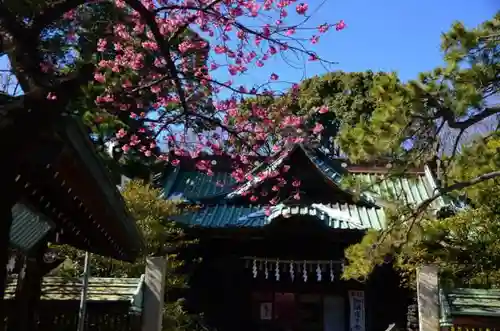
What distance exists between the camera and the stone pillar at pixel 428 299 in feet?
24.6

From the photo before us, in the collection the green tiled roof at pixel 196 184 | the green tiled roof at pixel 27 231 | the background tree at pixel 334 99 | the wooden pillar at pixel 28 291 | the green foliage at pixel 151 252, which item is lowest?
the wooden pillar at pixel 28 291

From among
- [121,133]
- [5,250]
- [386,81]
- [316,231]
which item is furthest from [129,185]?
[5,250]

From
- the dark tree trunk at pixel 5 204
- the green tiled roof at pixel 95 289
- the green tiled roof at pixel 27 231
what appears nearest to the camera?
the dark tree trunk at pixel 5 204

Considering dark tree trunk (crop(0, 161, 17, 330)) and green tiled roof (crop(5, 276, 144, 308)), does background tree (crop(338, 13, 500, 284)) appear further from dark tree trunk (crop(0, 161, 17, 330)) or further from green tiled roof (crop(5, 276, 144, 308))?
dark tree trunk (crop(0, 161, 17, 330))

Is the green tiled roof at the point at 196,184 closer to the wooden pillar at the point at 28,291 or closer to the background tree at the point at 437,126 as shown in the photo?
the background tree at the point at 437,126

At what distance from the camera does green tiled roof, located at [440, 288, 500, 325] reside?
284 inches

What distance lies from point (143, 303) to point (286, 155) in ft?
18.9

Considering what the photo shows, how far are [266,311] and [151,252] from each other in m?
3.96

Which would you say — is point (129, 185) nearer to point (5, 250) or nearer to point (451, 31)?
point (451, 31)

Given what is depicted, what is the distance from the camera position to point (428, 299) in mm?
7629

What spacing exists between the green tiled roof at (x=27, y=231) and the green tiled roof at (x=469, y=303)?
5175mm

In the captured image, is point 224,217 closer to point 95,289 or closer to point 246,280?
point 246,280

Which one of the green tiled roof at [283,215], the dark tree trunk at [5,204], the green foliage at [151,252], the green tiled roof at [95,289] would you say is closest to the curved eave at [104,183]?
the dark tree trunk at [5,204]

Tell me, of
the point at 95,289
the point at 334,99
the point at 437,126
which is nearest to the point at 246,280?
the point at 95,289
